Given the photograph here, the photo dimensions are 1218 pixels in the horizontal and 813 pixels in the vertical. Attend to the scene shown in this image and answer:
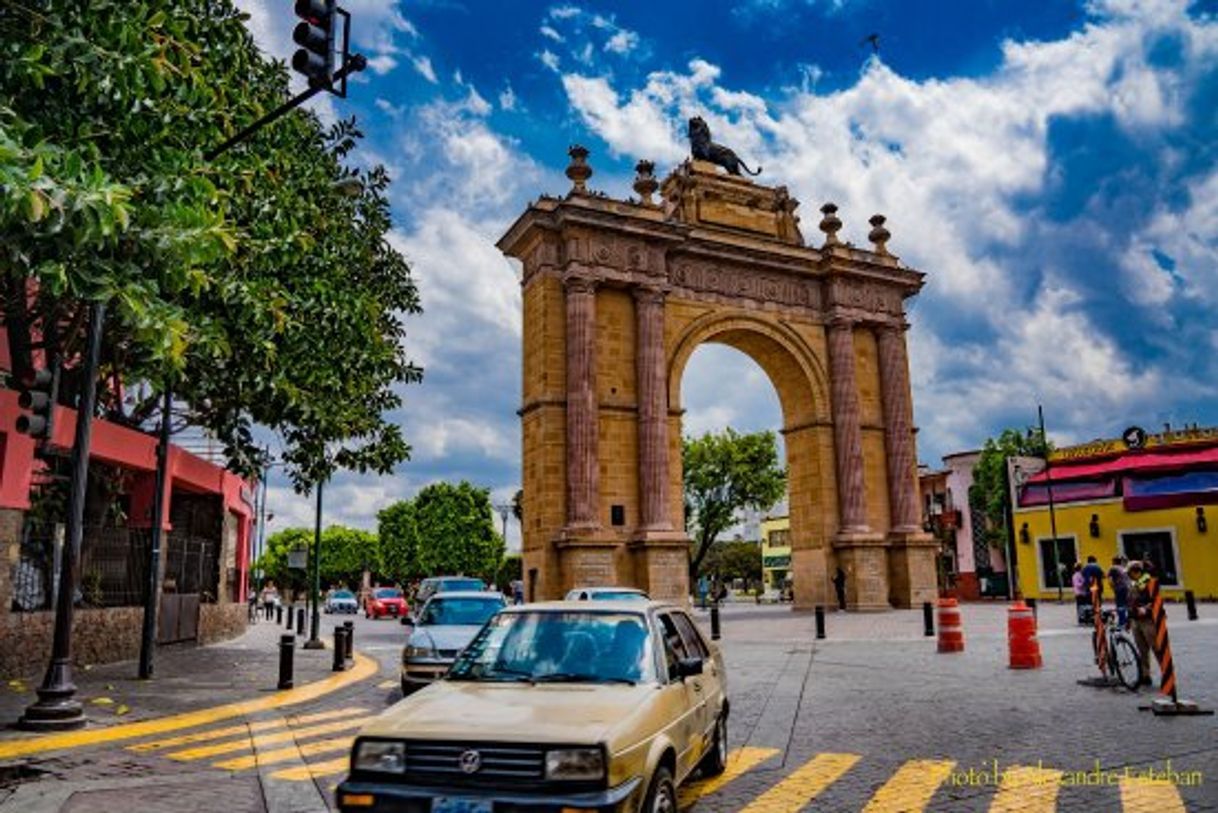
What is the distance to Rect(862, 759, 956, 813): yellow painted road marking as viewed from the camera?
620 centimetres

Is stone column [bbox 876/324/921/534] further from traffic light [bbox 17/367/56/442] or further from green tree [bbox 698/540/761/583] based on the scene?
green tree [bbox 698/540/761/583]

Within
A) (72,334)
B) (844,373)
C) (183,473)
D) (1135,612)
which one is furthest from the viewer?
(844,373)

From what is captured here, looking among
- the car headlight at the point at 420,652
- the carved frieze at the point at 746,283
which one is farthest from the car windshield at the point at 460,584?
the carved frieze at the point at 746,283

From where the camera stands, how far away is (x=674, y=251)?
32.2 meters

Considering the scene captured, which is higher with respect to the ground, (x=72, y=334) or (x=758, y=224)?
(x=758, y=224)

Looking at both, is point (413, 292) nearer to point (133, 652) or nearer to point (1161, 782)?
point (133, 652)

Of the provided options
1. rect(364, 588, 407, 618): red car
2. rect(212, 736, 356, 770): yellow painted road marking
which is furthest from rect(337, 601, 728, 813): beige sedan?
rect(364, 588, 407, 618): red car

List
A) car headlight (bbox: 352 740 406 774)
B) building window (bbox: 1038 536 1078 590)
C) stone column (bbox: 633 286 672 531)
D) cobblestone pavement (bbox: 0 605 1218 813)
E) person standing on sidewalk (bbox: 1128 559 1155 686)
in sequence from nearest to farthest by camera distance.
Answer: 1. car headlight (bbox: 352 740 406 774)
2. cobblestone pavement (bbox: 0 605 1218 813)
3. person standing on sidewalk (bbox: 1128 559 1155 686)
4. stone column (bbox: 633 286 672 531)
5. building window (bbox: 1038 536 1078 590)

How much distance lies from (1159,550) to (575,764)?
38.9 metres

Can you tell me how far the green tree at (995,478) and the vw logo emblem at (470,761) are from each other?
47.0 meters

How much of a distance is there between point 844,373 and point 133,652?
2597 centimetres

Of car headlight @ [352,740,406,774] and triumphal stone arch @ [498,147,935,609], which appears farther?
triumphal stone arch @ [498,147,935,609]

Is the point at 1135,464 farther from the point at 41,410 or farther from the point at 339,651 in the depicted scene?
the point at 41,410

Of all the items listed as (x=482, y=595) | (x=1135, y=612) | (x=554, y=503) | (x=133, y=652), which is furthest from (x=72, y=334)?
(x=554, y=503)
